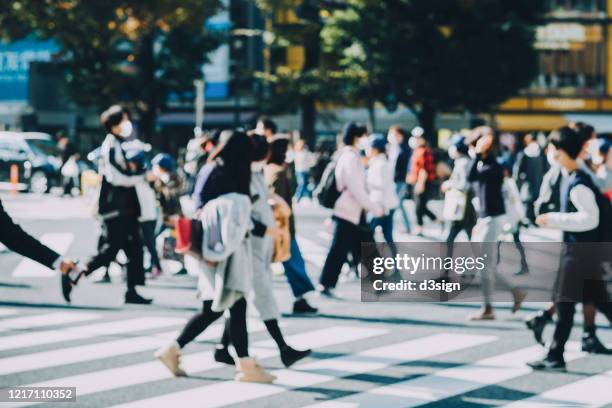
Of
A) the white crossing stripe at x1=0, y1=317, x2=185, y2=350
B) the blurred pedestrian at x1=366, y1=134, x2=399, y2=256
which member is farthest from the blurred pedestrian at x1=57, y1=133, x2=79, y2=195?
the white crossing stripe at x1=0, y1=317, x2=185, y2=350

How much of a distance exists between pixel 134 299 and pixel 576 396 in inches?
188

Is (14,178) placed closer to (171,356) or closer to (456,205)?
(456,205)

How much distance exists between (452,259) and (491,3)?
1007 inches

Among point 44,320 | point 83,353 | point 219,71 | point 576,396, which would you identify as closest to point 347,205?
point 44,320

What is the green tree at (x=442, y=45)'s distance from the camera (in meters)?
35.6

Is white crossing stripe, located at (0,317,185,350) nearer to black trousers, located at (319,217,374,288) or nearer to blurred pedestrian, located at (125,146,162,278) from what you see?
blurred pedestrian, located at (125,146,162,278)

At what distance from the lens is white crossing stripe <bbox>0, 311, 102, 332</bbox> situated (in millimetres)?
8539

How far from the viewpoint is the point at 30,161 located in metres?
30.0

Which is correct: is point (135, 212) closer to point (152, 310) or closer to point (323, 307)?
point (152, 310)

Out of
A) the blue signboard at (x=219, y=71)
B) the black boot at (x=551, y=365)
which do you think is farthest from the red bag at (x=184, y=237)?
the blue signboard at (x=219, y=71)

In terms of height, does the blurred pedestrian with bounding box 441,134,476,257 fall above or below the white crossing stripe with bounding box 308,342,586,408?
above

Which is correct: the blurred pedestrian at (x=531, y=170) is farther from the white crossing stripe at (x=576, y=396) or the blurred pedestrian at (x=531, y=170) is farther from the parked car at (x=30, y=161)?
the parked car at (x=30, y=161)

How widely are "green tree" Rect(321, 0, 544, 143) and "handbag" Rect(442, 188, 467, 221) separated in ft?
81.7

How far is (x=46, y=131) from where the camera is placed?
4841 centimetres
